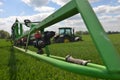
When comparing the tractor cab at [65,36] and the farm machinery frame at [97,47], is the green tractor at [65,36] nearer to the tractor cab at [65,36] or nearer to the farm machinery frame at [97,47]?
the tractor cab at [65,36]

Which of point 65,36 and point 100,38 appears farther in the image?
point 65,36

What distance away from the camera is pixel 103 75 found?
1.44m

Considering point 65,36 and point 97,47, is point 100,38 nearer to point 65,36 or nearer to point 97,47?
point 97,47

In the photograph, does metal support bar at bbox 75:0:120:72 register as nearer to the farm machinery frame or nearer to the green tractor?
the farm machinery frame

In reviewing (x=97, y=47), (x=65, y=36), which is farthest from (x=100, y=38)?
Answer: (x=65, y=36)

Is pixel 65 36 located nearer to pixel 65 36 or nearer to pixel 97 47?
pixel 65 36

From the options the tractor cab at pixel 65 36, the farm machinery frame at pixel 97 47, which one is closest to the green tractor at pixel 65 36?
the tractor cab at pixel 65 36

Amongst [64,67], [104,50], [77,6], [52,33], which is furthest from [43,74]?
[104,50]

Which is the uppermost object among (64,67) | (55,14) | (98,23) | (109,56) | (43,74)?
(55,14)

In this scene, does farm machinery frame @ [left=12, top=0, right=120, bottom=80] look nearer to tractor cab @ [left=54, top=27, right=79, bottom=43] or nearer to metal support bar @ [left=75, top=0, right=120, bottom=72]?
metal support bar @ [left=75, top=0, right=120, bottom=72]

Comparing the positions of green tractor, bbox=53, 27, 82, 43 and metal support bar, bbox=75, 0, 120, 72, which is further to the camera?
green tractor, bbox=53, 27, 82, 43

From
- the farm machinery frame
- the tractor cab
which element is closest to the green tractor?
the tractor cab

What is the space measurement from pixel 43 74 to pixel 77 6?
195 centimetres

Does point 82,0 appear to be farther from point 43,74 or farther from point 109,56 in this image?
A: point 43,74
